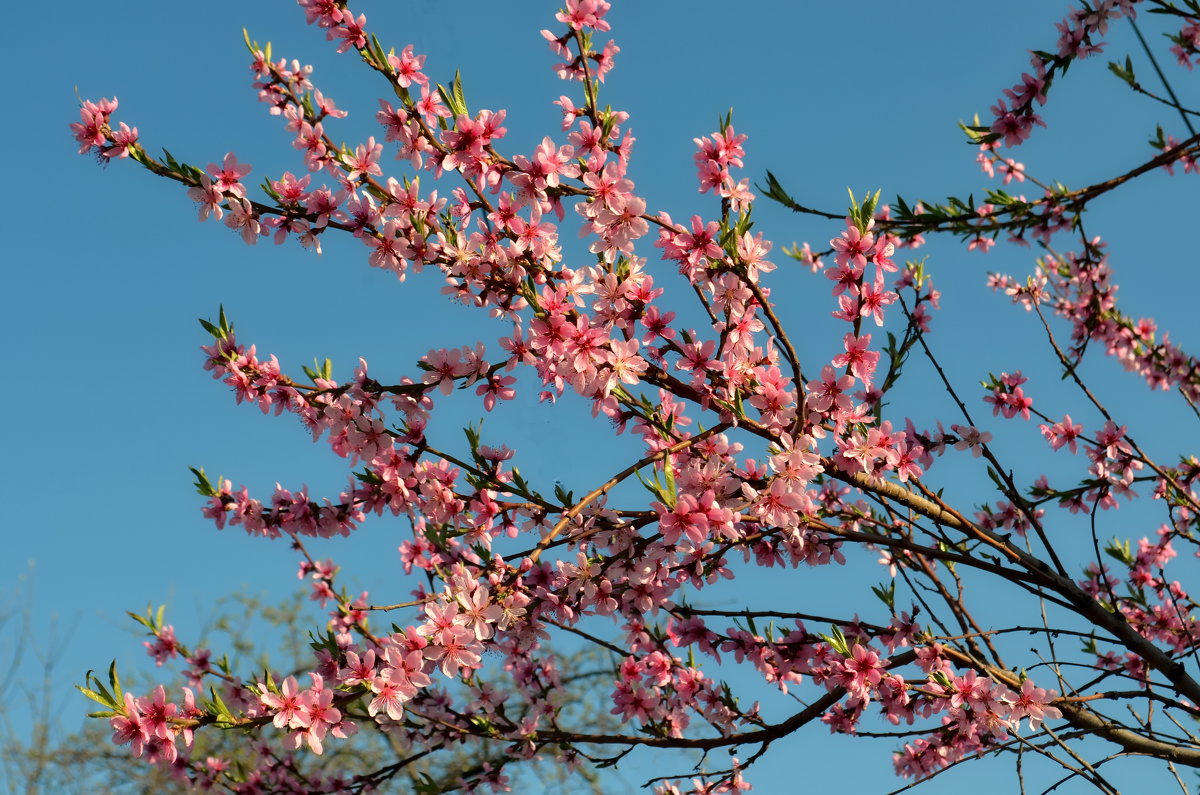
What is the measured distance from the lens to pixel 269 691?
2.82 metres

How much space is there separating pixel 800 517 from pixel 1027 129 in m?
2.52

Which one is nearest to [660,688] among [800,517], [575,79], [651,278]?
[800,517]

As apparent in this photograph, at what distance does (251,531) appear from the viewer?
4.39 metres

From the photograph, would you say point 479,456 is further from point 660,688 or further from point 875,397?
point 660,688

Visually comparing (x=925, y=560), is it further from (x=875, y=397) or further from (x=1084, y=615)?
(x=875, y=397)

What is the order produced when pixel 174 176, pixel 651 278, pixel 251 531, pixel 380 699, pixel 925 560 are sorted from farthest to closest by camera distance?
pixel 925 560, pixel 251 531, pixel 174 176, pixel 651 278, pixel 380 699

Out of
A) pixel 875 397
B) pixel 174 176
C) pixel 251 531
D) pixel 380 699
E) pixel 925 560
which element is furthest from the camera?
pixel 925 560

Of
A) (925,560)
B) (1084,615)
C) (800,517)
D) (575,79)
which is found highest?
(575,79)

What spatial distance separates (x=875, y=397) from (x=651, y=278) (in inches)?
43.7

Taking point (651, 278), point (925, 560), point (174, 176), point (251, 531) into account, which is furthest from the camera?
point (925, 560)

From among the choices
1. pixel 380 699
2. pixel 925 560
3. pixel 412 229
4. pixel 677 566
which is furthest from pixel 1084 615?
pixel 412 229

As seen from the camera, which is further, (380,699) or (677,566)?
(677,566)

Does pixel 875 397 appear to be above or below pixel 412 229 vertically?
below

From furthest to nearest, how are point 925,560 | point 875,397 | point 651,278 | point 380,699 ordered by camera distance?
1. point 925,560
2. point 875,397
3. point 651,278
4. point 380,699
